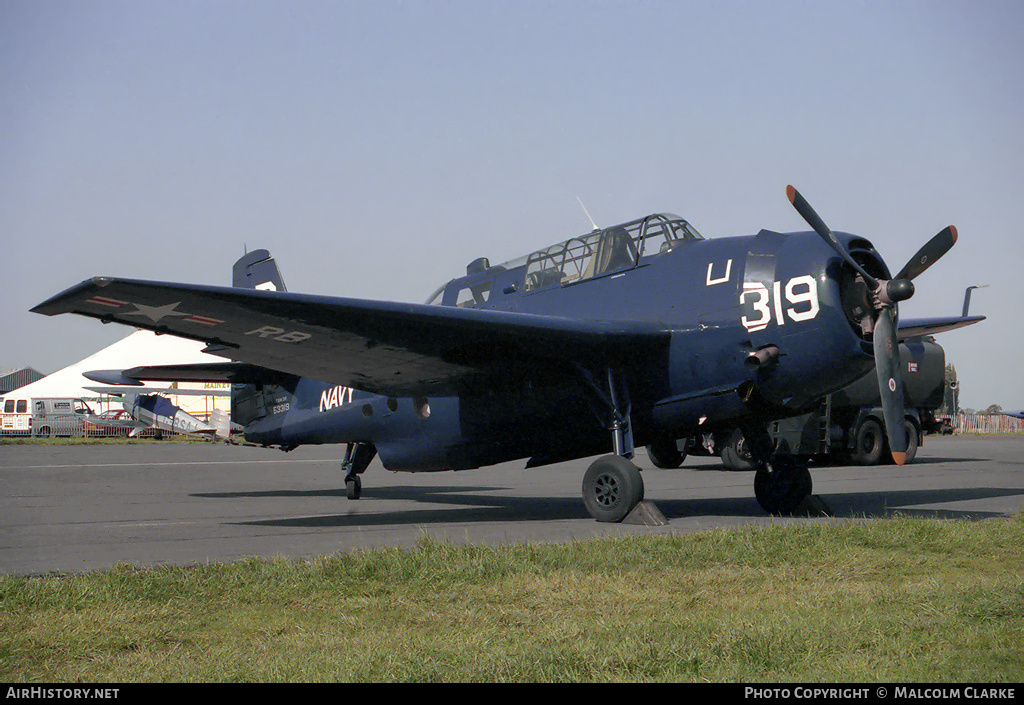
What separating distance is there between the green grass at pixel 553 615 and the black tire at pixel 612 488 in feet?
7.82

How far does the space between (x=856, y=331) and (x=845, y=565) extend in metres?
3.71

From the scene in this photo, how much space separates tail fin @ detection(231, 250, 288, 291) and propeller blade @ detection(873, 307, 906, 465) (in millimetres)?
10490

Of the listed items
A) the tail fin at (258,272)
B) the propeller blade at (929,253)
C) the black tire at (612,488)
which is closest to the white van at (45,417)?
the tail fin at (258,272)

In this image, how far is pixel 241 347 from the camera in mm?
10820

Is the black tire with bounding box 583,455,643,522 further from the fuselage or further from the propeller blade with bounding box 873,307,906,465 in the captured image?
the propeller blade with bounding box 873,307,906,465

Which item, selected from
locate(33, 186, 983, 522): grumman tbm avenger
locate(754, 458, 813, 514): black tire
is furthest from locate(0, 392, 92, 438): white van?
locate(754, 458, 813, 514): black tire

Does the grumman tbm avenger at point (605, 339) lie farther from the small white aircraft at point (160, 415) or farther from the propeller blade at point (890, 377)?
the small white aircraft at point (160, 415)

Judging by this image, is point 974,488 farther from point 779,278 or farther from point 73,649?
point 73,649

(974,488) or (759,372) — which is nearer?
(759,372)

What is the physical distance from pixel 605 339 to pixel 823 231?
2530 millimetres

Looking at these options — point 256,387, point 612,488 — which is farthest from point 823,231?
point 256,387

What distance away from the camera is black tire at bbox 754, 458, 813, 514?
11.5 m

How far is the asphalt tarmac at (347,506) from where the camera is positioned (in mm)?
9062
